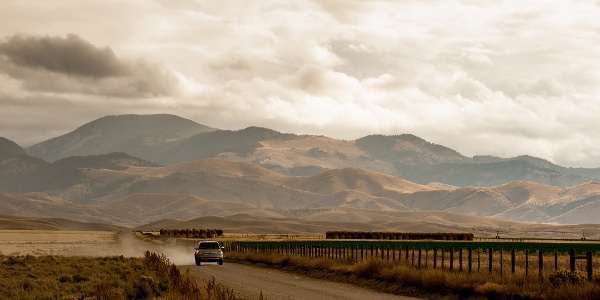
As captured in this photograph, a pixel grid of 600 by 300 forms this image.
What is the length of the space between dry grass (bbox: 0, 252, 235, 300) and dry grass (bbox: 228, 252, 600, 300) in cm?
833

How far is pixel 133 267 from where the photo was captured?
51031mm

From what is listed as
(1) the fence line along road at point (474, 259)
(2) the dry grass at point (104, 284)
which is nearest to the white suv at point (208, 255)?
(1) the fence line along road at point (474, 259)

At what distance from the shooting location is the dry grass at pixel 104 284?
28.0m

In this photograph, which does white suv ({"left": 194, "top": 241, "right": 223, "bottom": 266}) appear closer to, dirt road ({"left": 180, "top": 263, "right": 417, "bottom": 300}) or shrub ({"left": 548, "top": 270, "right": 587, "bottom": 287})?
dirt road ({"left": 180, "top": 263, "right": 417, "bottom": 300})

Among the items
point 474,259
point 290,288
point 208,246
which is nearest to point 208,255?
point 208,246

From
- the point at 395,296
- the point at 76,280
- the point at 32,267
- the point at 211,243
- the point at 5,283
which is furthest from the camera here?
the point at 211,243

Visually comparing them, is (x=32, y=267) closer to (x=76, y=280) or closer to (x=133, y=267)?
(x=133, y=267)

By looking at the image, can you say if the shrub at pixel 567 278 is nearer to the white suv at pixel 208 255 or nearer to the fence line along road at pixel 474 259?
the fence line along road at pixel 474 259

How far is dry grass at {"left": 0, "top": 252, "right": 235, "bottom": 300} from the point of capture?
28.0m

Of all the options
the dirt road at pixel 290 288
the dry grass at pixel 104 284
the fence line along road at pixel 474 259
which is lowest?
the dirt road at pixel 290 288

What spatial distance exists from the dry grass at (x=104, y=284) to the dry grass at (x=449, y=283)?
833 cm

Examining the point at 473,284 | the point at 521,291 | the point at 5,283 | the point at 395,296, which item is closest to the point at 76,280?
the point at 5,283

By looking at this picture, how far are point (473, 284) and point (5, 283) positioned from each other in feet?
71.1

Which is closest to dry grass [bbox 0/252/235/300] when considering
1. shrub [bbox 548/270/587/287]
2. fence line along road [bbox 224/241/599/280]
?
shrub [bbox 548/270/587/287]
